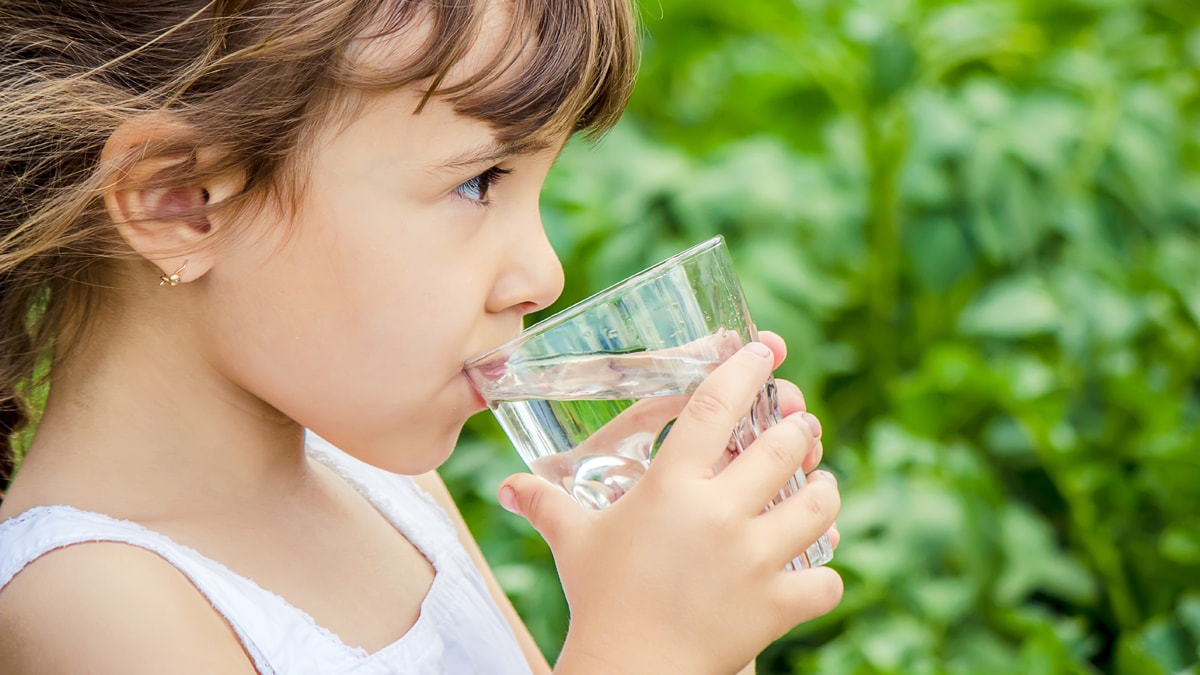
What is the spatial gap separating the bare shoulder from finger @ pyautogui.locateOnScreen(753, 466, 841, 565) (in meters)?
0.46

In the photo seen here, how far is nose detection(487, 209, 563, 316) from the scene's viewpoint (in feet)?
3.79

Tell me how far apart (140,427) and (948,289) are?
178 centimetres

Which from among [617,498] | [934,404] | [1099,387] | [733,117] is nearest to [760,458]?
[617,498]

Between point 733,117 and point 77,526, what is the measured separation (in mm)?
2095

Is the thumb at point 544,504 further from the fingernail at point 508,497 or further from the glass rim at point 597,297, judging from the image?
the glass rim at point 597,297

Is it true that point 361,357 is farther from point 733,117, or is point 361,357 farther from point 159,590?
point 733,117

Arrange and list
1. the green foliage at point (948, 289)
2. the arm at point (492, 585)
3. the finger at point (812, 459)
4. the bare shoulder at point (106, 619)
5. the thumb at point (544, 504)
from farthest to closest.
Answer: the green foliage at point (948, 289)
the arm at point (492, 585)
the finger at point (812, 459)
the thumb at point (544, 504)
the bare shoulder at point (106, 619)

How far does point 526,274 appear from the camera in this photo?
1.16m

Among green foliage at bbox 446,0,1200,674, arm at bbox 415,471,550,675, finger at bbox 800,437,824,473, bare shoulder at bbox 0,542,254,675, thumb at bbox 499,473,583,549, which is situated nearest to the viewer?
bare shoulder at bbox 0,542,254,675

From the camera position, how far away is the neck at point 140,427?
1.15 metres

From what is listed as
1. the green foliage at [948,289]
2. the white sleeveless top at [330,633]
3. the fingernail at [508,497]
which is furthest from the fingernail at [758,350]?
the green foliage at [948,289]

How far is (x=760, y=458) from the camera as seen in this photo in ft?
3.65

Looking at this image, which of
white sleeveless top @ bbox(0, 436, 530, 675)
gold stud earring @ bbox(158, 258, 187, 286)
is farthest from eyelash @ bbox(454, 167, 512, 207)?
white sleeveless top @ bbox(0, 436, 530, 675)

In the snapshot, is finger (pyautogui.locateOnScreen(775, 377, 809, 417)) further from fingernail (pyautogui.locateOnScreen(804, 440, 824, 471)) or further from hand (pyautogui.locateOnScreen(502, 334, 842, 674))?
hand (pyautogui.locateOnScreen(502, 334, 842, 674))
